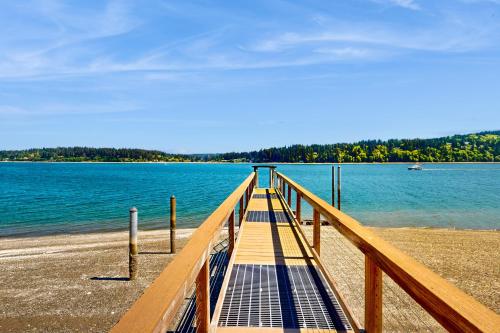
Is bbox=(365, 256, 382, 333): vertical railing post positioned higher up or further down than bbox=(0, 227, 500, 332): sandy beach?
higher up

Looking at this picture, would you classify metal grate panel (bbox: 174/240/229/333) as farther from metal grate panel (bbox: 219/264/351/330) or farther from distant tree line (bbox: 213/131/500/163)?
distant tree line (bbox: 213/131/500/163)

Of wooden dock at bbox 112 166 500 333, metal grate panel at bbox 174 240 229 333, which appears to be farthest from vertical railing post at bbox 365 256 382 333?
metal grate panel at bbox 174 240 229 333

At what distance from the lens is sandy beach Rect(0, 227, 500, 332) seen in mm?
6699

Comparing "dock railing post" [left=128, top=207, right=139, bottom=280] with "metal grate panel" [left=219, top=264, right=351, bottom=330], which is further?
"dock railing post" [left=128, top=207, right=139, bottom=280]

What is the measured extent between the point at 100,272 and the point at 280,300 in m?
6.80

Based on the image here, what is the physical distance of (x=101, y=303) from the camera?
7.23 meters

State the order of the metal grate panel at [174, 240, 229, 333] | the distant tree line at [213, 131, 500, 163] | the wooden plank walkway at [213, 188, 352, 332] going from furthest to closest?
1. the distant tree line at [213, 131, 500, 163]
2. the metal grate panel at [174, 240, 229, 333]
3. the wooden plank walkway at [213, 188, 352, 332]

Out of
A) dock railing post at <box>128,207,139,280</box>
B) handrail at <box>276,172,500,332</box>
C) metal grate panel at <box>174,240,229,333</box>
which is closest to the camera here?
handrail at <box>276,172,500,332</box>

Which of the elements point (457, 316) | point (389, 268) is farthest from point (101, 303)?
point (457, 316)

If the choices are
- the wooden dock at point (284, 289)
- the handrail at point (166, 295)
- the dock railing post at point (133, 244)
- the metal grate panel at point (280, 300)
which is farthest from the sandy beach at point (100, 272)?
the handrail at point (166, 295)

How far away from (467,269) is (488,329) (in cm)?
1043

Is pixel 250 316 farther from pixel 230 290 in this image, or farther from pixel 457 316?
pixel 457 316

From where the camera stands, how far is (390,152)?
579ft

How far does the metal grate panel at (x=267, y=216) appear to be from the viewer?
32.8ft
